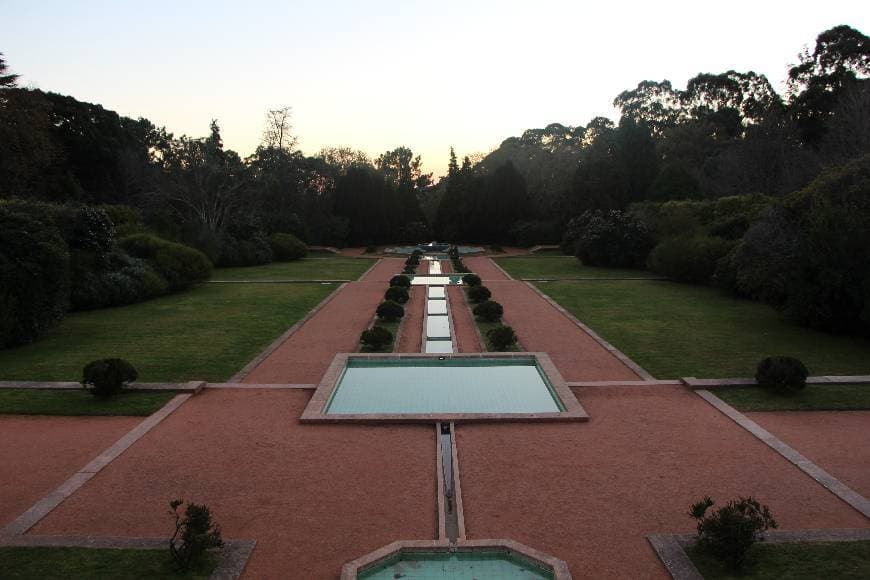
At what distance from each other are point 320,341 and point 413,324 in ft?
10.2

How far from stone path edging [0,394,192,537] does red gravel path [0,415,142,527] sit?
12 cm

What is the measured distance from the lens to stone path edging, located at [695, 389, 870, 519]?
6.96 metres

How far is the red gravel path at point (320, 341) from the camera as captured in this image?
486 inches

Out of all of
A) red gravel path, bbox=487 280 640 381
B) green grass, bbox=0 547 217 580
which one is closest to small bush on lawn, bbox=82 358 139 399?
green grass, bbox=0 547 217 580

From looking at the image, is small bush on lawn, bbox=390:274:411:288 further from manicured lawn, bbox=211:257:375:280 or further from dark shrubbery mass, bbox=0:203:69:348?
dark shrubbery mass, bbox=0:203:69:348

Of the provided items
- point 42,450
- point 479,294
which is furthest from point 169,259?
point 42,450

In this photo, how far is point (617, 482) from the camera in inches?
295

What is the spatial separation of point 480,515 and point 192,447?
436cm

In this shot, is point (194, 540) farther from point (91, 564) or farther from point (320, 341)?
point (320, 341)

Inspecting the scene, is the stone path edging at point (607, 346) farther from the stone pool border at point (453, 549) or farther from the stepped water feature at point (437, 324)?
the stone pool border at point (453, 549)

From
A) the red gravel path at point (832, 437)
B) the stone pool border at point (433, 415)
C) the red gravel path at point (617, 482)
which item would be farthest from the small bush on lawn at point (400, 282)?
the red gravel path at point (832, 437)

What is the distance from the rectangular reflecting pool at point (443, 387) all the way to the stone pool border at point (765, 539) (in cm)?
392

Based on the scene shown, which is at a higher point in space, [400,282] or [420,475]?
[400,282]

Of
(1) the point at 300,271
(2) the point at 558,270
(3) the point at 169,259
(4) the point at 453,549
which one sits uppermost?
(3) the point at 169,259
